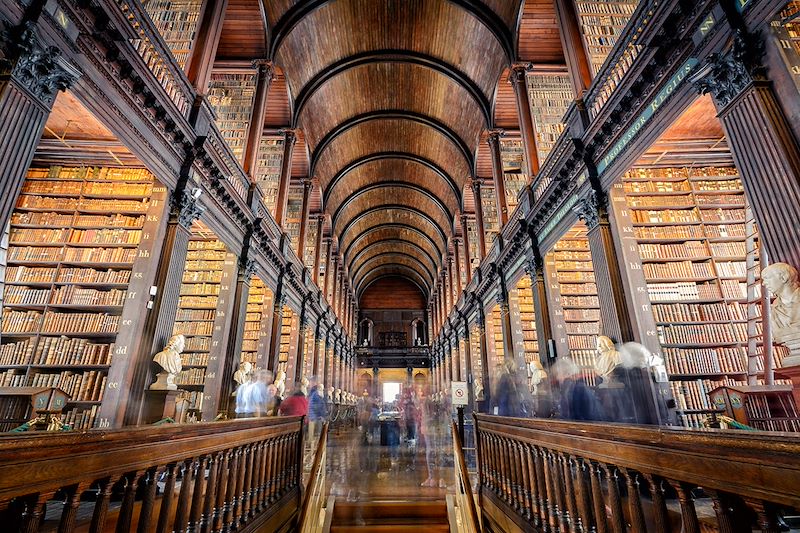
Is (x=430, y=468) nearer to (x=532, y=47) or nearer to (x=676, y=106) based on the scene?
(x=676, y=106)

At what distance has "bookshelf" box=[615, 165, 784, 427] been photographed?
4.55 m

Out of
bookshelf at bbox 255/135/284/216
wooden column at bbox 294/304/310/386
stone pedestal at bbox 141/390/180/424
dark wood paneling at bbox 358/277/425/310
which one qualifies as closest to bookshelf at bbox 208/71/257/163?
bookshelf at bbox 255/135/284/216

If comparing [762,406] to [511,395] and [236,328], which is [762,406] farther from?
[236,328]

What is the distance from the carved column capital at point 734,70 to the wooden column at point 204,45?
581 centimetres

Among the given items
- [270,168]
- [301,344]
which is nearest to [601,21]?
[270,168]

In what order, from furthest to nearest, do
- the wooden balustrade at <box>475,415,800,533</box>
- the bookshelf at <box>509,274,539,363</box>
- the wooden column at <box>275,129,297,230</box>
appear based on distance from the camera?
1. the wooden column at <box>275,129,297,230</box>
2. the bookshelf at <box>509,274,539,363</box>
3. the wooden balustrade at <box>475,415,800,533</box>

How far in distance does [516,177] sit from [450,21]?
4483mm

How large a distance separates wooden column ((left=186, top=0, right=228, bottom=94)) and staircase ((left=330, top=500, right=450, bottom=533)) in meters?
5.64

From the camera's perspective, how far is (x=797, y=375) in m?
2.47

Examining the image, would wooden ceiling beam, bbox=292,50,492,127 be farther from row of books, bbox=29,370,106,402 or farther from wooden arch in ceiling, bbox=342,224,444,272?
wooden arch in ceiling, bbox=342,224,444,272

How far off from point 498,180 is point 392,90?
16.6 feet

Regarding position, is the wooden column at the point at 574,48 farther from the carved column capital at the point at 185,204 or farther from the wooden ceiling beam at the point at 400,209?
the wooden ceiling beam at the point at 400,209

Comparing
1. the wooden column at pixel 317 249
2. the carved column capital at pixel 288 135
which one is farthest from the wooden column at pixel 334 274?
the carved column capital at pixel 288 135

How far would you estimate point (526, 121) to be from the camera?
7.37 metres
